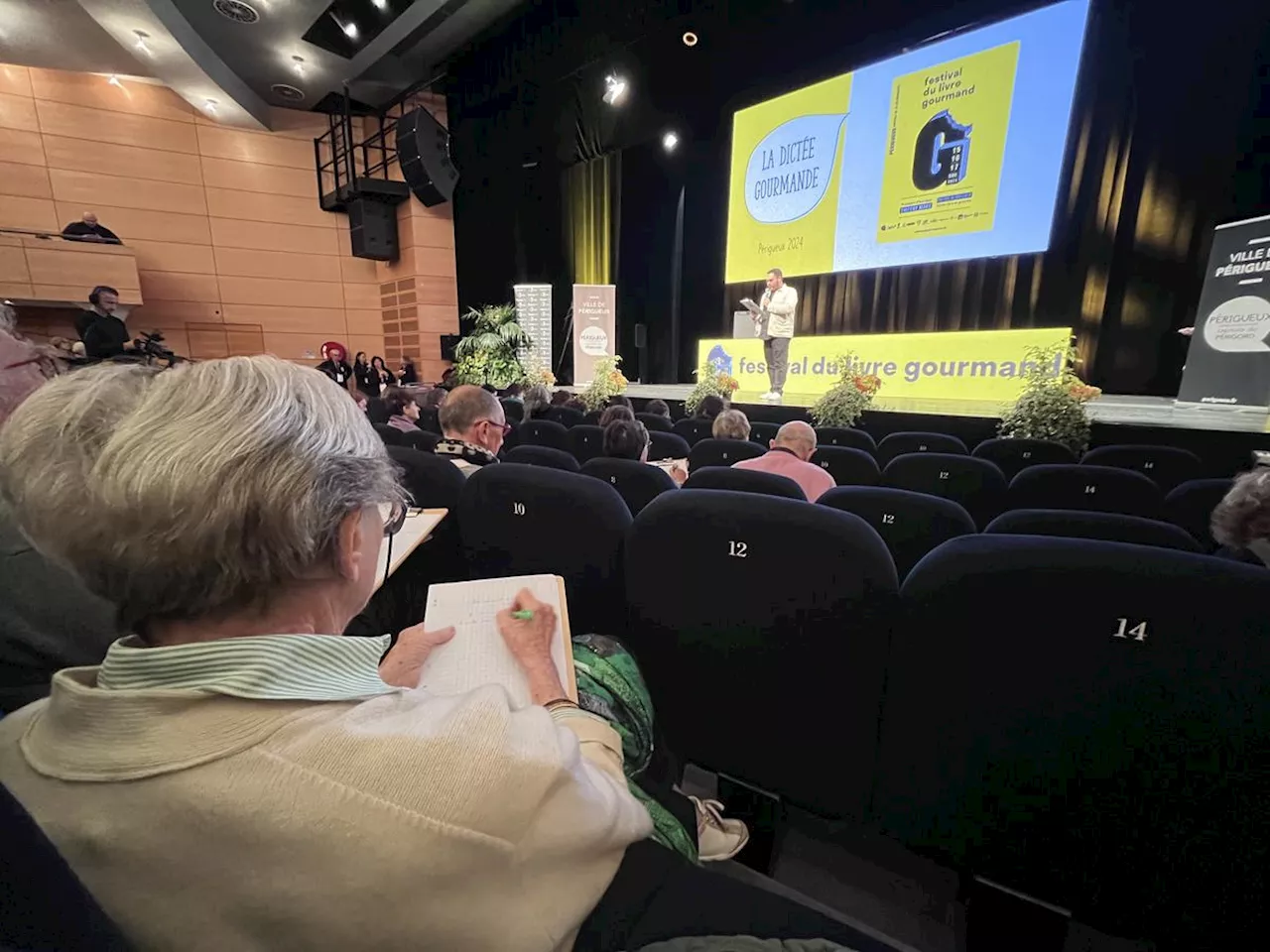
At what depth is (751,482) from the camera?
174 centimetres

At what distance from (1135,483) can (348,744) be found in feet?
9.31

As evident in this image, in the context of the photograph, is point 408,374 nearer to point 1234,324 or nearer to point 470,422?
point 470,422

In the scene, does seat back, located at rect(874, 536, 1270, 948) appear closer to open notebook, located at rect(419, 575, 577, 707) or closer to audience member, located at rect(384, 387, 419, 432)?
open notebook, located at rect(419, 575, 577, 707)

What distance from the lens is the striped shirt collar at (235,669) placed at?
0.49 meters

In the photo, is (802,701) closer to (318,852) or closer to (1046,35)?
(318,852)

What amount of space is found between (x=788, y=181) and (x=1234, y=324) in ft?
16.6

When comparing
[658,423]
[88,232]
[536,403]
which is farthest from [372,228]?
[658,423]

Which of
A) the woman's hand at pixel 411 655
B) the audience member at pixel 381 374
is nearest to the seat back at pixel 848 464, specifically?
the woman's hand at pixel 411 655

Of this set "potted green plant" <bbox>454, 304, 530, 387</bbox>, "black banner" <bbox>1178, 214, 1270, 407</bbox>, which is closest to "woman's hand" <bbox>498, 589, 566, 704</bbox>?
"black banner" <bbox>1178, 214, 1270, 407</bbox>

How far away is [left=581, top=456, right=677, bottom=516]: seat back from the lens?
6.35ft

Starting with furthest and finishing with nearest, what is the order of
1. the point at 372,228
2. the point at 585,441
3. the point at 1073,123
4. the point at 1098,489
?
the point at 372,228, the point at 1073,123, the point at 585,441, the point at 1098,489

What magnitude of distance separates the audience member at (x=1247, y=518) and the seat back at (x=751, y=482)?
1.11 metres

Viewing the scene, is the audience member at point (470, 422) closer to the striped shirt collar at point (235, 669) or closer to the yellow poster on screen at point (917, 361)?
the striped shirt collar at point (235, 669)

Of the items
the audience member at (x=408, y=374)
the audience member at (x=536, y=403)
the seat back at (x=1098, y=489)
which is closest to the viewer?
the seat back at (x=1098, y=489)
